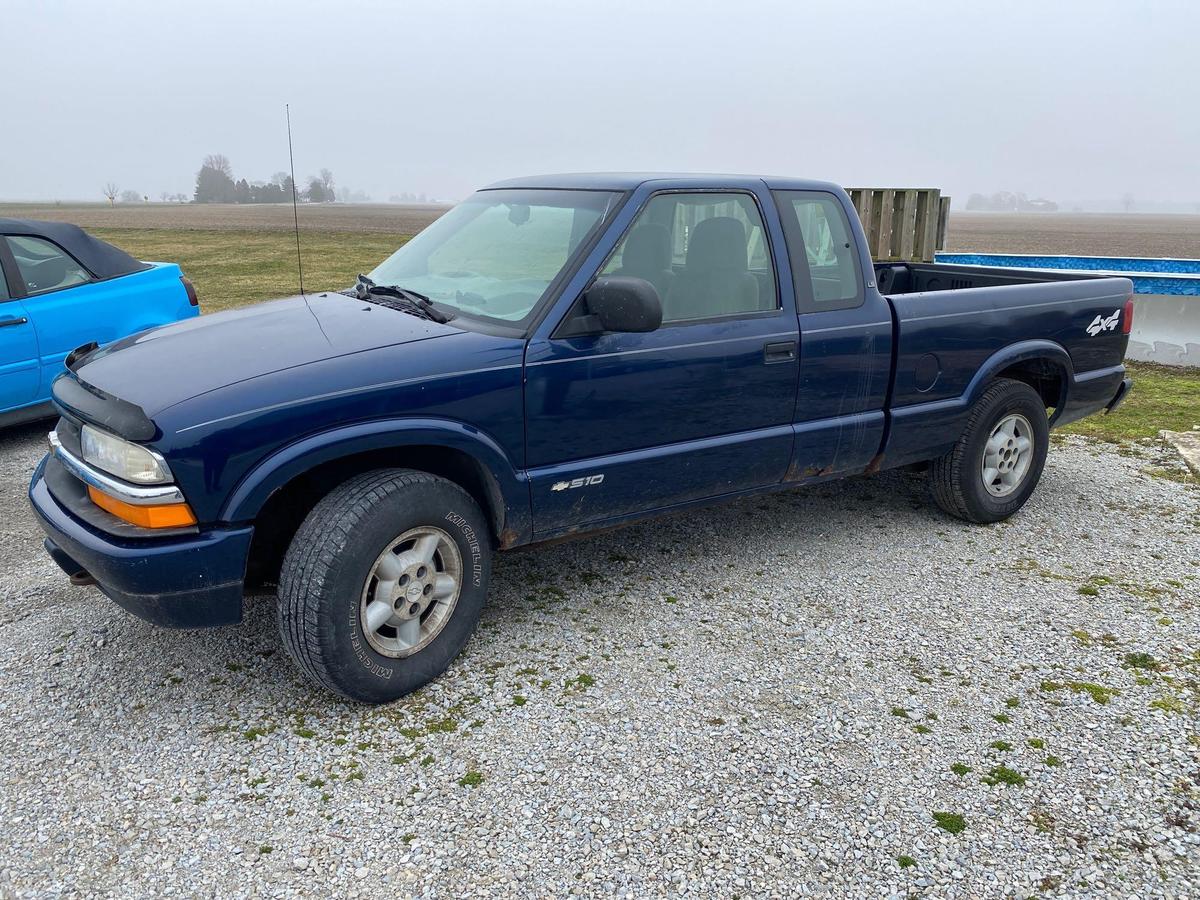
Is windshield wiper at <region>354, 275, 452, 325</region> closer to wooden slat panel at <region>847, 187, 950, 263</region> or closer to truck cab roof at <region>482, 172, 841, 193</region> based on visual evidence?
truck cab roof at <region>482, 172, 841, 193</region>

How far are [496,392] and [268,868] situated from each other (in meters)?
1.70

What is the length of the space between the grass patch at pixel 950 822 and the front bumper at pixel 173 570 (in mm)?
2350

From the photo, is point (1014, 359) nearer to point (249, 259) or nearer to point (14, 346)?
point (14, 346)

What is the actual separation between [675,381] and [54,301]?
517 cm

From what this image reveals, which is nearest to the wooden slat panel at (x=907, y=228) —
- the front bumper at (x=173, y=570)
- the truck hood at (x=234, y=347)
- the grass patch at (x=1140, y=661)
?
the grass patch at (x=1140, y=661)

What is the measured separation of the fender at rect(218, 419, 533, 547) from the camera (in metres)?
2.97

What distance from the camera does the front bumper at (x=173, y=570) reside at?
2920mm

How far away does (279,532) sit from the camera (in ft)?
11.2

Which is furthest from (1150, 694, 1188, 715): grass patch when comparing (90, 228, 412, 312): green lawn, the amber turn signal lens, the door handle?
(90, 228, 412, 312): green lawn

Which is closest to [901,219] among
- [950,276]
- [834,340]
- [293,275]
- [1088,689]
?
[950,276]

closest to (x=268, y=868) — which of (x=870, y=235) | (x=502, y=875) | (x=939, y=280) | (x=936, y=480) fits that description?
(x=502, y=875)

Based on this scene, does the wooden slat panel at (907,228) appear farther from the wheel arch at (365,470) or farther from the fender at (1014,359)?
the wheel arch at (365,470)

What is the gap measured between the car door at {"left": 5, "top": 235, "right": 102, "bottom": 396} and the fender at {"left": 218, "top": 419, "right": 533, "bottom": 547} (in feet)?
14.9

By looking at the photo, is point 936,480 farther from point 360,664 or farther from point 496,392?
point 360,664
